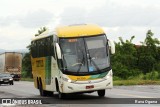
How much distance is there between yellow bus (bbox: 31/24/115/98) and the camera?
21094 millimetres

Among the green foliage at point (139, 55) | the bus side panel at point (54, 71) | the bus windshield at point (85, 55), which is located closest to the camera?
the bus windshield at point (85, 55)

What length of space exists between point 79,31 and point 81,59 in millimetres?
1446

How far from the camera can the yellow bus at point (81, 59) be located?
830 inches

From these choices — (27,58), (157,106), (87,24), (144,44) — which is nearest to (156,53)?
(144,44)

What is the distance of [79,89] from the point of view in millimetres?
20969

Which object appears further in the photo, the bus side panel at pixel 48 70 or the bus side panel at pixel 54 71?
the bus side panel at pixel 48 70

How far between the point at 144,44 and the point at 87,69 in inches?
2048

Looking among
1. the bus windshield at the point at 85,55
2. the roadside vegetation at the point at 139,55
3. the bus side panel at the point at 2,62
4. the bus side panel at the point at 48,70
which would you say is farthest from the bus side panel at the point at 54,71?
the bus side panel at the point at 2,62

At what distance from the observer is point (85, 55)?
21.5 metres

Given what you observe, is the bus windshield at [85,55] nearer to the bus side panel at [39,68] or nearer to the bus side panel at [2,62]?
the bus side panel at [39,68]

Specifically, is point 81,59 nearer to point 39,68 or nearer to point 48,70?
point 48,70

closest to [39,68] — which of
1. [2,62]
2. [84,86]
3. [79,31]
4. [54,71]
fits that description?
[54,71]

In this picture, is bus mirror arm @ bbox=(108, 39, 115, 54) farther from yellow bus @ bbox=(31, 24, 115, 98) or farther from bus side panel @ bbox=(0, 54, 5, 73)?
bus side panel @ bbox=(0, 54, 5, 73)

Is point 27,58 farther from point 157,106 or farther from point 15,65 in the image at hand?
point 157,106
